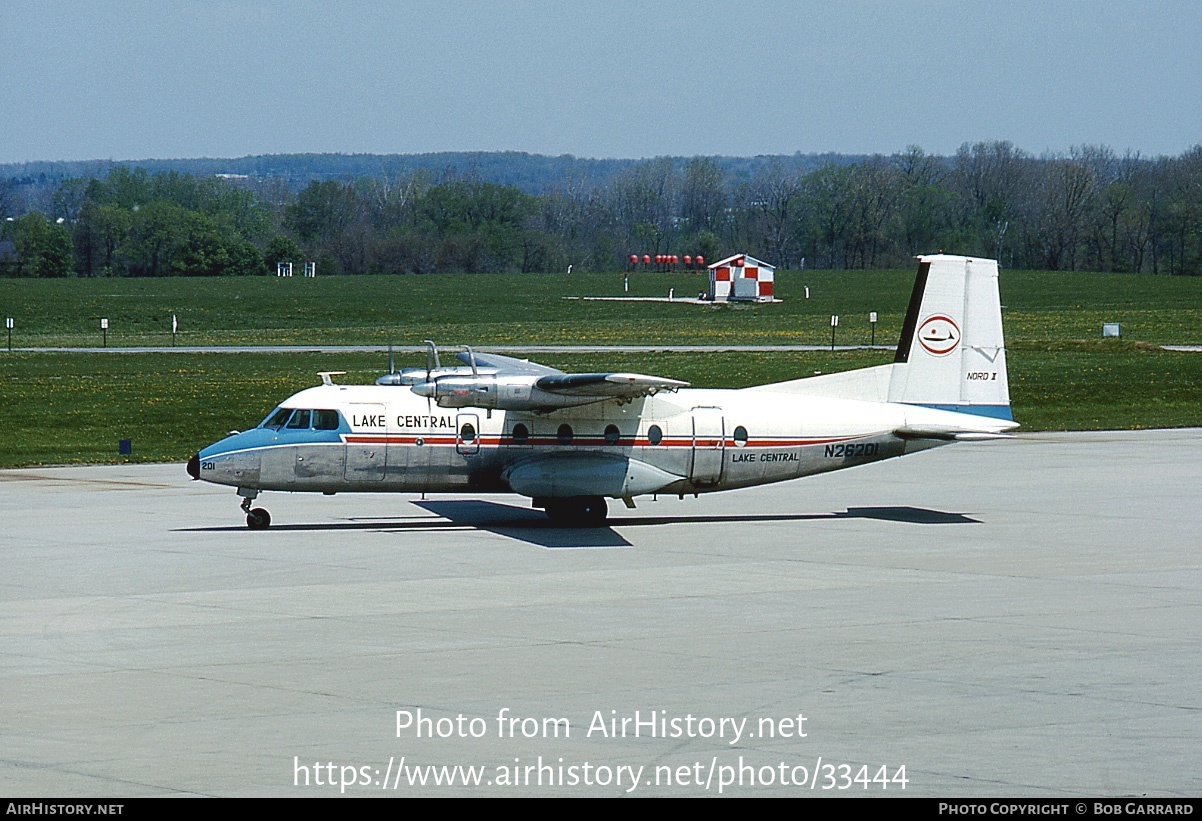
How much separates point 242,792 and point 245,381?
46.5m

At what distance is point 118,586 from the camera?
20.4 m

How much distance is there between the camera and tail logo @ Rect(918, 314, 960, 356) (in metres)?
27.9

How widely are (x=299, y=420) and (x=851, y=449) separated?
9995 millimetres

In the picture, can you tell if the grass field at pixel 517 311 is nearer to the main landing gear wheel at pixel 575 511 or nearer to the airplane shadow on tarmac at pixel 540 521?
the airplane shadow on tarmac at pixel 540 521

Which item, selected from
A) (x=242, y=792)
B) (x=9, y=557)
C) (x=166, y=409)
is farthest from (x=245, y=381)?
(x=242, y=792)

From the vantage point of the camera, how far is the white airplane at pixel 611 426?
25688 millimetres

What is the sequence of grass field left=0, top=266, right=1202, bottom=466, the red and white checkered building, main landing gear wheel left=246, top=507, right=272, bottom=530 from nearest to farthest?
main landing gear wheel left=246, top=507, right=272, bottom=530, grass field left=0, top=266, right=1202, bottom=466, the red and white checkered building

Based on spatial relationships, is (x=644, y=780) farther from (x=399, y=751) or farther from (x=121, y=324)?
(x=121, y=324)

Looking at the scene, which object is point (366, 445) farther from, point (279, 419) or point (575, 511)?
point (575, 511)

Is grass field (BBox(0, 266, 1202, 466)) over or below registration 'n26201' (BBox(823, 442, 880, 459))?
below

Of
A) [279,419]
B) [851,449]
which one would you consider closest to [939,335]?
[851,449]

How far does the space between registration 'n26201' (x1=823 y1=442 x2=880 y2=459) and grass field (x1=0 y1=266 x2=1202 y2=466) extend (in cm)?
857

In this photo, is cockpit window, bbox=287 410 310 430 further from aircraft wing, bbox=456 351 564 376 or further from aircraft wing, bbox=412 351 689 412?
aircraft wing, bbox=456 351 564 376

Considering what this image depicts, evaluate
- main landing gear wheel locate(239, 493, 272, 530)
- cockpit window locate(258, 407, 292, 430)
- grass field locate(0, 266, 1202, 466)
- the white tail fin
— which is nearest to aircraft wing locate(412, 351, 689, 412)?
cockpit window locate(258, 407, 292, 430)
